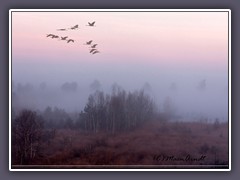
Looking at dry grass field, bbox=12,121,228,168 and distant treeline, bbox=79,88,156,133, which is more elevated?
distant treeline, bbox=79,88,156,133

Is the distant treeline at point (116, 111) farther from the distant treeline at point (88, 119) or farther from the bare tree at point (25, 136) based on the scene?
the bare tree at point (25, 136)

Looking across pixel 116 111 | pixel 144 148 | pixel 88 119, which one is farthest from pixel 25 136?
pixel 144 148

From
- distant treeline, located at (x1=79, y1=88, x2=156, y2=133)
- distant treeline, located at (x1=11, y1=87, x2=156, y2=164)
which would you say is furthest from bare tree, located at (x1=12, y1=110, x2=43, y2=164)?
distant treeline, located at (x1=79, y1=88, x2=156, y2=133)

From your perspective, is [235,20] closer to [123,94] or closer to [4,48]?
[123,94]

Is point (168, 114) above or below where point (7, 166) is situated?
above

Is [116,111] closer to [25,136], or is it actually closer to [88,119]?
[88,119]

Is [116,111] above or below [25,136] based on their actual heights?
above

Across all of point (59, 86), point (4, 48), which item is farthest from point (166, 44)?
point (4, 48)

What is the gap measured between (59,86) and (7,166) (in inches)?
26.2

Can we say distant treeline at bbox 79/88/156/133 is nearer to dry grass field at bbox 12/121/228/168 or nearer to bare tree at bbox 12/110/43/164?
dry grass field at bbox 12/121/228/168

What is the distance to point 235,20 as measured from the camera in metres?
3.79

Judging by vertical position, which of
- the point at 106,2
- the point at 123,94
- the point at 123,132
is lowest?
the point at 123,132

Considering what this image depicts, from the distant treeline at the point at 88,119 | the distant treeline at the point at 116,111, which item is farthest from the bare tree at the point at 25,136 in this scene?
the distant treeline at the point at 116,111

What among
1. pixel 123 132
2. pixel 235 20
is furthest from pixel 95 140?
pixel 235 20
